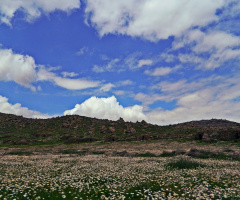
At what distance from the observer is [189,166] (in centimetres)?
1975

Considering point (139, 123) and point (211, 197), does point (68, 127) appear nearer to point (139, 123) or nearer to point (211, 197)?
point (139, 123)

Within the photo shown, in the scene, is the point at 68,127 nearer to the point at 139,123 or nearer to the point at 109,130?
the point at 109,130

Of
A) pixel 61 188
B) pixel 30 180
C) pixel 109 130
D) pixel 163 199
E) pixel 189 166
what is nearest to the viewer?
pixel 163 199

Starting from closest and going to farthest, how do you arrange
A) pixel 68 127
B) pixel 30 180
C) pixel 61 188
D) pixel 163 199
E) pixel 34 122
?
1. pixel 163 199
2. pixel 61 188
3. pixel 30 180
4. pixel 68 127
5. pixel 34 122

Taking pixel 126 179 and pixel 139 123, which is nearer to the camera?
pixel 126 179

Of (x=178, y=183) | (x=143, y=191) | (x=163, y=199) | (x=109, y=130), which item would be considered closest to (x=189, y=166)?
(x=178, y=183)

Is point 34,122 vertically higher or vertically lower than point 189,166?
higher

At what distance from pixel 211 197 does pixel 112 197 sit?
18.3 ft

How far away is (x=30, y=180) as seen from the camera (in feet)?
47.7

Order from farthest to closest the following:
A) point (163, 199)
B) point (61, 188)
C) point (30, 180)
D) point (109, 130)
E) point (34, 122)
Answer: point (34, 122), point (109, 130), point (30, 180), point (61, 188), point (163, 199)

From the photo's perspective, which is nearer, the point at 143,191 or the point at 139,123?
the point at 143,191

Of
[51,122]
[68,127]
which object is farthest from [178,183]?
[51,122]

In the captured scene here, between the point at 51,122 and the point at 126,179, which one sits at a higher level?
the point at 51,122

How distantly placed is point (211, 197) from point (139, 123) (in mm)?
139543
